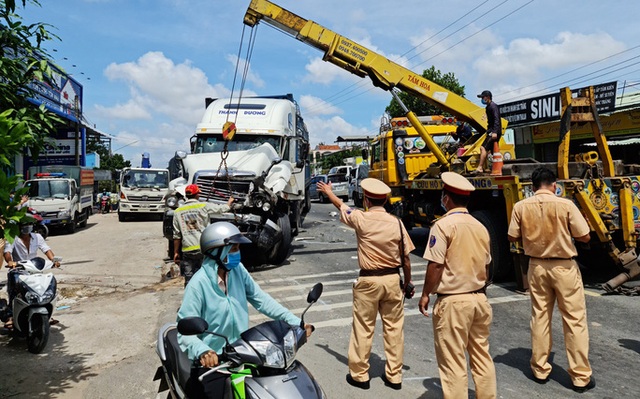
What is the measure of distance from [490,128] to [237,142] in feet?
17.5

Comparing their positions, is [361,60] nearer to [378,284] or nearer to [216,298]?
[378,284]

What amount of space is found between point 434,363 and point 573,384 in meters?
1.22

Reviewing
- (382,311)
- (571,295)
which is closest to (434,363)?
(382,311)

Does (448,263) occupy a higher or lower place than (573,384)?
higher

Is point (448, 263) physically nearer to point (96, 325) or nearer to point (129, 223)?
point (96, 325)

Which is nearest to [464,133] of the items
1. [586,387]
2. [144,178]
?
[586,387]

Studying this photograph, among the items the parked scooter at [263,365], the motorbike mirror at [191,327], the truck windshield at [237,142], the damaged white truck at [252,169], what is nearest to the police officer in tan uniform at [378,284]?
the parked scooter at [263,365]

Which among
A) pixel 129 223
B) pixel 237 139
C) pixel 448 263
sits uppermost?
pixel 237 139

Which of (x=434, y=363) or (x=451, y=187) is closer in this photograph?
(x=451, y=187)

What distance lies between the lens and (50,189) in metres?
17.3

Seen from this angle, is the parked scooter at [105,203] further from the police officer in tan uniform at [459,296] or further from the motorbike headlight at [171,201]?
the police officer in tan uniform at [459,296]

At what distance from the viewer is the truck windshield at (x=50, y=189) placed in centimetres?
1702

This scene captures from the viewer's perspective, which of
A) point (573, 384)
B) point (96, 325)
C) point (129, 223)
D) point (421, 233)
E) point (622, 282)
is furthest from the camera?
point (129, 223)

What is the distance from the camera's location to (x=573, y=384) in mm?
4254
